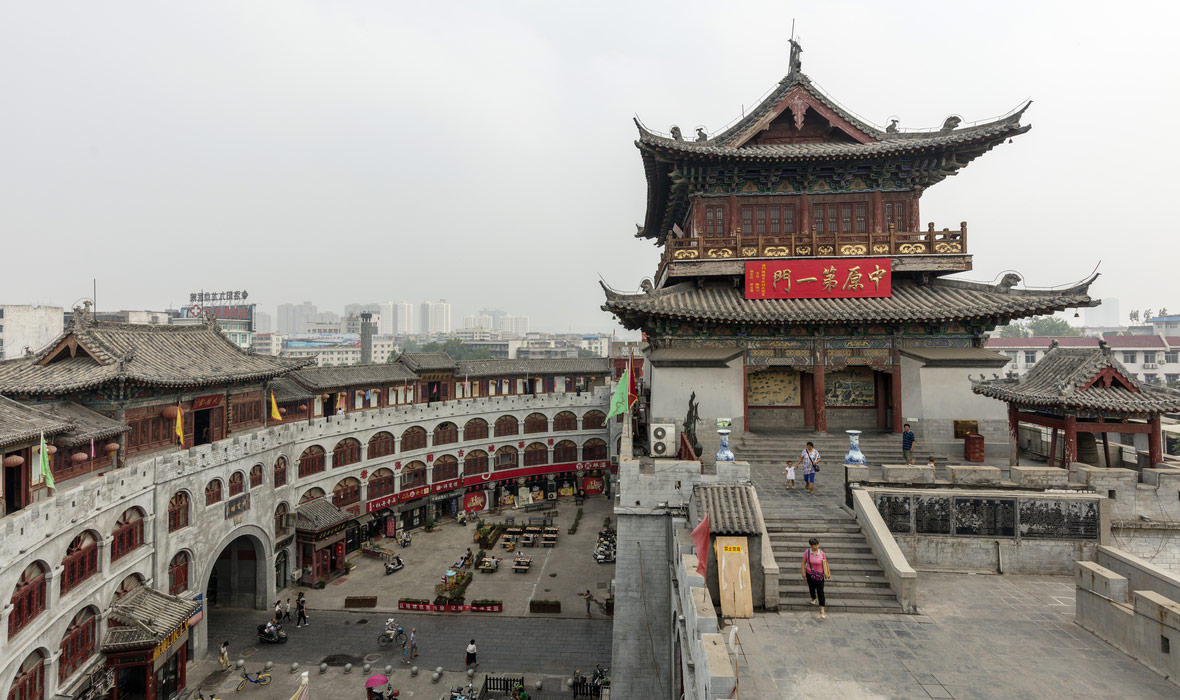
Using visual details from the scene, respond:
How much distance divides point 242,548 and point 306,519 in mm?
3851

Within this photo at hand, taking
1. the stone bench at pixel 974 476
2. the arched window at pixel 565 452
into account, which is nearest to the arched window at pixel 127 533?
the stone bench at pixel 974 476

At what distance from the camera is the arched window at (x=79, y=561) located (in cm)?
1904

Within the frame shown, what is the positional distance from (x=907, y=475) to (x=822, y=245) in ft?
30.1

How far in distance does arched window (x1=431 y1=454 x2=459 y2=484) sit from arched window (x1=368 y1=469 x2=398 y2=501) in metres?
3.73

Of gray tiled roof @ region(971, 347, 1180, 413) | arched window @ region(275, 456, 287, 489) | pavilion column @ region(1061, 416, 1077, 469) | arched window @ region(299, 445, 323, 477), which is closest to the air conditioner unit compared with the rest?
gray tiled roof @ region(971, 347, 1180, 413)

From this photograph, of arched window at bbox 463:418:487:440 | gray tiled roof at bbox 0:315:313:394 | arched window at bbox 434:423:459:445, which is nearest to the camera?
gray tiled roof at bbox 0:315:313:394

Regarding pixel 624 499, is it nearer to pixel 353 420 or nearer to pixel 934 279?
pixel 934 279

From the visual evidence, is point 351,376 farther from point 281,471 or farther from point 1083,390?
point 1083,390

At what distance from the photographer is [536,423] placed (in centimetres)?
5362

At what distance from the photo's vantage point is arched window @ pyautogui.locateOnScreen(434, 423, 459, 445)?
159ft

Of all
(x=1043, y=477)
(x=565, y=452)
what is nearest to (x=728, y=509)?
(x=1043, y=477)

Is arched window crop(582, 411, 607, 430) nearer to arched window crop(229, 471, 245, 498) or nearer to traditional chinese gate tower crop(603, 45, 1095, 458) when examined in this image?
arched window crop(229, 471, 245, 498)

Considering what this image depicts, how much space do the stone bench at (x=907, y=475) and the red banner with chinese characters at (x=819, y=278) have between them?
754 cm

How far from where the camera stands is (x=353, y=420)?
41.7m
